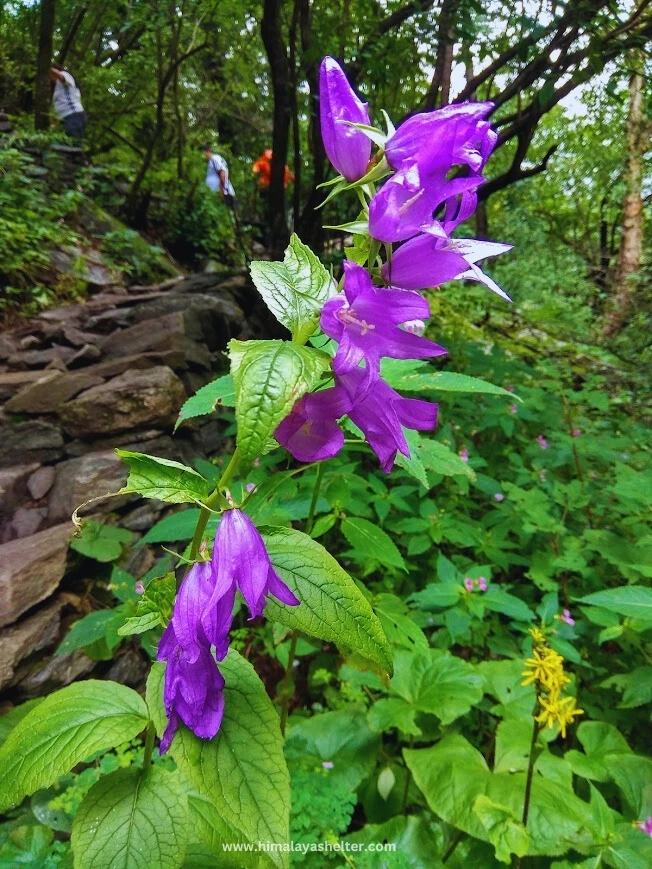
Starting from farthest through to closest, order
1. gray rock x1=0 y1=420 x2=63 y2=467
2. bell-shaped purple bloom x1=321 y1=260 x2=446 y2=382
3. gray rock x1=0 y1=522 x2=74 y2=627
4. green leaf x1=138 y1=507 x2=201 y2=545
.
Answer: gray rock x1=0 y1=420 x2=63 y2=467 → gray rock x1=0 y1=522 x2=74 y2=627 → green leaf x1=138 y1=507 x2=201 y2=545 → bell-shaped purple bloom x1=321 y1=260 x2=446 y2=382

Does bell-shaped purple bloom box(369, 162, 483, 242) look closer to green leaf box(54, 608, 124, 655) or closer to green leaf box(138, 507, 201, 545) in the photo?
green leaf box(138, 507, 201, 545)

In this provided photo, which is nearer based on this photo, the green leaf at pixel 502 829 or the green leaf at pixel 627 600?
the green leaf at pixel 502 829

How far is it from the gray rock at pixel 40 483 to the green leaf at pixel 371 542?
215cm

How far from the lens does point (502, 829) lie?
1.30m

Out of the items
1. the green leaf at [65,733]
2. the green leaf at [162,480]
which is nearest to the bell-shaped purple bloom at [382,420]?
the green leaf at [162,480]

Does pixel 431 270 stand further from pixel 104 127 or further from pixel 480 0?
pixel 104 127

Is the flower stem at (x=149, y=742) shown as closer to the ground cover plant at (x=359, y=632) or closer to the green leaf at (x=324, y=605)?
the ground cover plant at (x=359, y=632)

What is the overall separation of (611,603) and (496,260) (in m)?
8.58

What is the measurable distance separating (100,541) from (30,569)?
0.32 meters

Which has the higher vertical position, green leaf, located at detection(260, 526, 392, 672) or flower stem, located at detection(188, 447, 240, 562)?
flower stem, located at detection(188, 447, 240, 562)

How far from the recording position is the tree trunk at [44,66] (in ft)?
23.6

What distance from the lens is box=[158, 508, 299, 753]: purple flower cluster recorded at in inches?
27.4

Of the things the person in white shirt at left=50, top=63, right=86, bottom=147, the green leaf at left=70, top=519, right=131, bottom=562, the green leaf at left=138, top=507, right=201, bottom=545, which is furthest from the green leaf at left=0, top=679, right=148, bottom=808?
the person in white shirt at left=50, top=63, right=86, bottom=147

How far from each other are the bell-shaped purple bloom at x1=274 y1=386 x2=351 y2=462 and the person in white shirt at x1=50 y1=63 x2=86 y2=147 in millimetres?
9413
